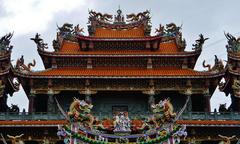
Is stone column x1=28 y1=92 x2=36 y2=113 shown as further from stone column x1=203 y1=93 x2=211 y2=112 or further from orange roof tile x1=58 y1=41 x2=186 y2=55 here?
stone column x1=203 y1=93 x2=211 y2=112

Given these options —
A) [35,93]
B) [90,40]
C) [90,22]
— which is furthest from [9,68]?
[90,22]

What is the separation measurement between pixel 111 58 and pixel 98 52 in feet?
4.14

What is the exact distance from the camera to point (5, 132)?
24203mm

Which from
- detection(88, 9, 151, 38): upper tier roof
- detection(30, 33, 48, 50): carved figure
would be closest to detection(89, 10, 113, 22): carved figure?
detection(88, 9, 151, 38): upper tier roof

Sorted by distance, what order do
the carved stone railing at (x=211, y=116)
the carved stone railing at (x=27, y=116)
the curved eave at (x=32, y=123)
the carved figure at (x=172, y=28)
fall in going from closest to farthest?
the curved eave at (x=32, y=123) < the carved stone railing at (x=27, y=116) < the carved stone railing at (x=211, y=116) < the carved figure at (x=172, y=28)

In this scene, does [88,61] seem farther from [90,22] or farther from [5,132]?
[5,132]

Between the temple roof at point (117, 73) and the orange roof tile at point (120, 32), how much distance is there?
398cm

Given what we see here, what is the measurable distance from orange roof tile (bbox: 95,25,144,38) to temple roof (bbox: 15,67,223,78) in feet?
13.1

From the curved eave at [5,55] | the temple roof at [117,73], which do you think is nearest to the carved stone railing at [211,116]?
the temple roof at [117,73]

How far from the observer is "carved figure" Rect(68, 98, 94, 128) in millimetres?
17000

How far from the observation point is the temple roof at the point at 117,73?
27.2m

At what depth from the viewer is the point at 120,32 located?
33688 millimetres

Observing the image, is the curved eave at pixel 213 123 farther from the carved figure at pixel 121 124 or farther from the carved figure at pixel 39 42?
the carved figure at pixel 39 42

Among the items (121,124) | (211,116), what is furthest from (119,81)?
(121,124)
